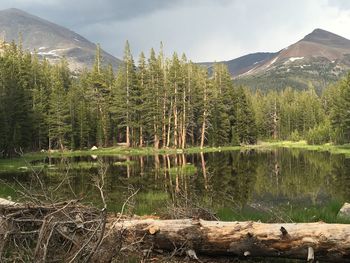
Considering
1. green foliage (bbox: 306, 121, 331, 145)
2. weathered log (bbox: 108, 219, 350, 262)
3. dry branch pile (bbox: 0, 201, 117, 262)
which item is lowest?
green foliage (bbox: 306, 121, 331, 145)

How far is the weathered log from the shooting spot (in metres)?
7.30

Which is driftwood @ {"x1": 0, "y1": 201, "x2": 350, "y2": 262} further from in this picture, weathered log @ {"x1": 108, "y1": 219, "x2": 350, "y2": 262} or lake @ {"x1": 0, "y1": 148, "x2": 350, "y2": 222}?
lake @ {"x1": 0, "y1": 148, "x2": 350, "y2": 222}

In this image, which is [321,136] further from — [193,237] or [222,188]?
[193,237]

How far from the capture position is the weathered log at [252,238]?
7301 mm

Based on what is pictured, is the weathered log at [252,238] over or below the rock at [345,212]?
over

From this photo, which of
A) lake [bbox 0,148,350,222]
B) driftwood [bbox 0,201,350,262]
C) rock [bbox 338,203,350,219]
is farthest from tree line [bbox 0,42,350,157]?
driftwood [bbox 0,201,350,262]

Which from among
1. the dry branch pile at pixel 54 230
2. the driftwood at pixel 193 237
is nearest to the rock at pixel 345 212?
the driftwood at pixel 193 237

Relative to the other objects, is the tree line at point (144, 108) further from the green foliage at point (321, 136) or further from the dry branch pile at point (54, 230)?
the dry branch pile at point (54, 230)

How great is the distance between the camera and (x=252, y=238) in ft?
24.9

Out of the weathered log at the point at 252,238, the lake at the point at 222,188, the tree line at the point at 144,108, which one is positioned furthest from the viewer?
the tree line at the point at 144,108

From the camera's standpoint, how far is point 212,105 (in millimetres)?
83688

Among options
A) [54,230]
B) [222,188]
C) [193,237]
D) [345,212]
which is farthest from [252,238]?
[222,188]

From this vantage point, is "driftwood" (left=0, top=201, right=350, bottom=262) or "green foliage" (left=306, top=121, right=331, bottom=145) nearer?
"driftwood" (left=0, top=201, right=350, bottom=262)

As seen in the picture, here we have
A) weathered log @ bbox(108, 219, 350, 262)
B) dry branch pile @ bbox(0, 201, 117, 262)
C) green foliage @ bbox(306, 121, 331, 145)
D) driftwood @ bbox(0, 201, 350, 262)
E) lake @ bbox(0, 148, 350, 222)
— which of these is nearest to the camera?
dry branch pile @ bbox(0, 201, 117, 262)
